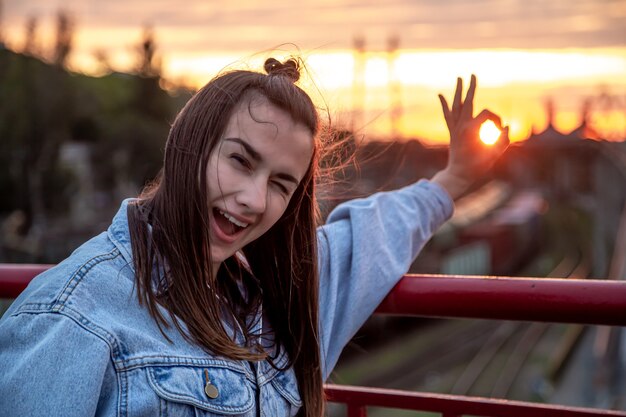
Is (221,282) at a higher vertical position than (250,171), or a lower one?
lower

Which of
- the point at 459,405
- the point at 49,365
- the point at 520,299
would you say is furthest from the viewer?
the point at 459,405

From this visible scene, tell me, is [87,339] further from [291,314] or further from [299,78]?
[299,78]

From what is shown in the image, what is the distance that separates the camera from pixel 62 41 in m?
30.5

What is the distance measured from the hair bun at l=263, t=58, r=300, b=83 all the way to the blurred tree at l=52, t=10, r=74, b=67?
100 ft

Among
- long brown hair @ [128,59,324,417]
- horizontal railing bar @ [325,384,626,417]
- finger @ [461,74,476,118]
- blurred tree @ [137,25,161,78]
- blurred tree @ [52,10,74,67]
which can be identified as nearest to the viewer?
long brown hair @ [128,59,324,417]

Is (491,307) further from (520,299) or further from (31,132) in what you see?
(31,132)

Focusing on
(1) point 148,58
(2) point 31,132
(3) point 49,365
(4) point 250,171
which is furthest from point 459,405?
(1) point 148,58

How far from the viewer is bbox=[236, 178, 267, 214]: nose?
1.62 m

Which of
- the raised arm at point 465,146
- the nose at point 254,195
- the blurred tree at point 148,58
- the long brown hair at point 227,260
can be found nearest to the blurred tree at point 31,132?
the blurred tree at point 148,58

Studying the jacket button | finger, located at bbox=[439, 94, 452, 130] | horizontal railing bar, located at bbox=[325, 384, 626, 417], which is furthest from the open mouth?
finger, located at bbox=[439, 94, 452, 130]

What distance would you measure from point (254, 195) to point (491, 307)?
595 mm

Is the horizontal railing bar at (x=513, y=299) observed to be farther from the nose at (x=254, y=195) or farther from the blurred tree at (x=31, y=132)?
the blurred tree at (x=31, y=132)

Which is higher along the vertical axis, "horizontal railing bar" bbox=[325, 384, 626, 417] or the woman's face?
the woman's face

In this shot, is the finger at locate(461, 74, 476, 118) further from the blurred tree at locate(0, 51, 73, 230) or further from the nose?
the blurred tree at locate(0, 51, 73, 230)
